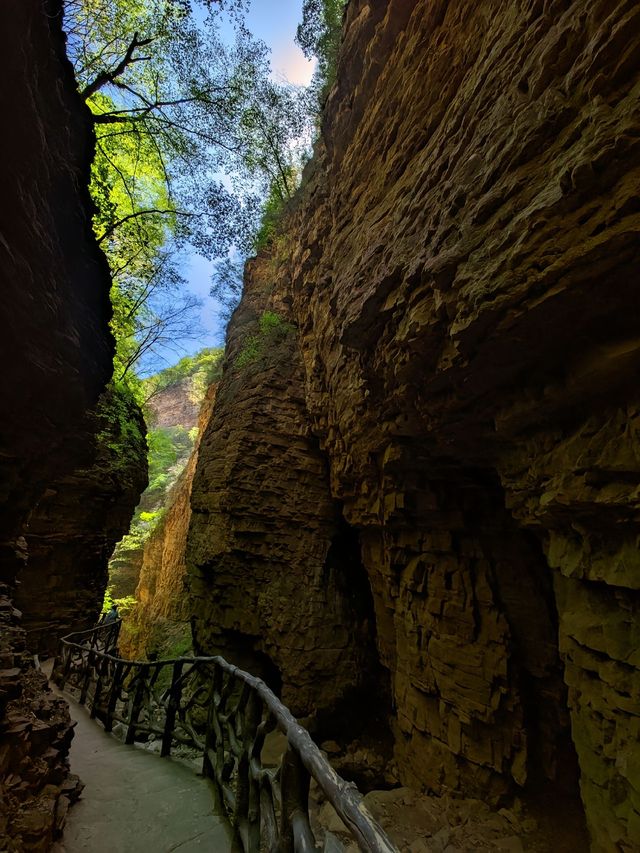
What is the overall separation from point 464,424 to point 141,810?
15.6 feet

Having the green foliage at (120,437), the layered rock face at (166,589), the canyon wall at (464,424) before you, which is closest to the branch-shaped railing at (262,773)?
the canyon wall at (464,424)

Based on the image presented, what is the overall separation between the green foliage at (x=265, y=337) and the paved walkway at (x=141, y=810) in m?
9.05

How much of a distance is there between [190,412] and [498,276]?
43.7m

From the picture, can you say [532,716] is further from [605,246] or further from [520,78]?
[520,78]

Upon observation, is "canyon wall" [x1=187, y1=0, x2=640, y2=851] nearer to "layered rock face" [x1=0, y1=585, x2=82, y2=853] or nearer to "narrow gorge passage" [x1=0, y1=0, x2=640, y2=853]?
"narrow gorge passage" [x1=0, y1=0, x2=640, y2=853]

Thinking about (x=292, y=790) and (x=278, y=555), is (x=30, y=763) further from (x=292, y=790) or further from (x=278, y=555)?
(x=278, y=555)

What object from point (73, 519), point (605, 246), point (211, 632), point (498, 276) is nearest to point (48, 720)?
point (498, 276)

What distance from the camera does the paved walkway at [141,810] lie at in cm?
271

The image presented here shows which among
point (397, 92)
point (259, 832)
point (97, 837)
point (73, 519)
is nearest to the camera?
point (259, 832)

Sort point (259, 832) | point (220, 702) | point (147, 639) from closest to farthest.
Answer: point (259, 832)
point (220, 702)
point (147, 639)

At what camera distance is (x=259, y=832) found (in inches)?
90.6

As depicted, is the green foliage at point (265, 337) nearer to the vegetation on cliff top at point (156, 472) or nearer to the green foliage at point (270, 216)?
the green foliage at point (270, 216)

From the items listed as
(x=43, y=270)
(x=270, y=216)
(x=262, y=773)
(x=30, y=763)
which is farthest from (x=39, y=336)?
(x=270, y=216)

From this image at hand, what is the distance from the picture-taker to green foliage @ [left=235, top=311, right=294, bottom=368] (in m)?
11.1
